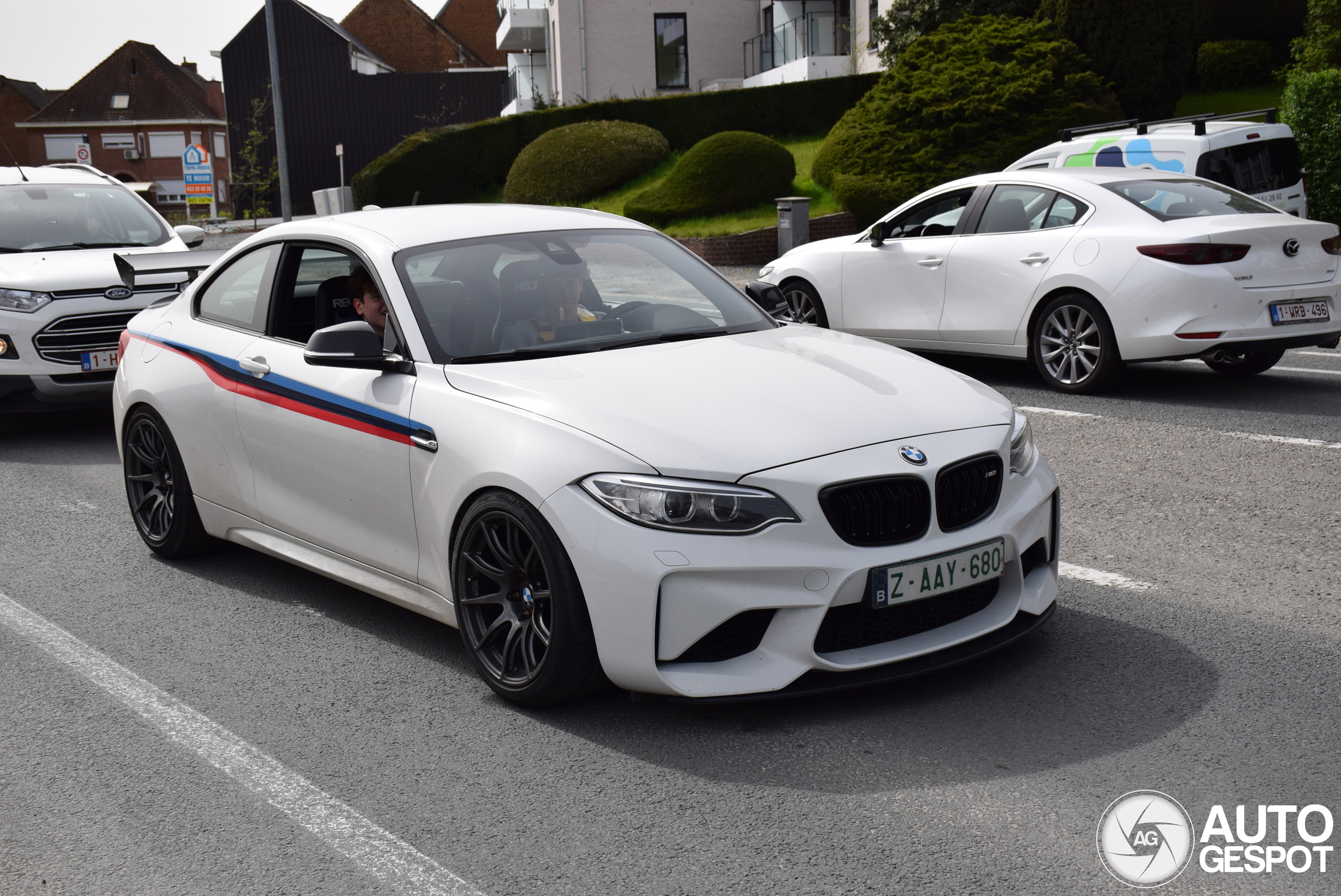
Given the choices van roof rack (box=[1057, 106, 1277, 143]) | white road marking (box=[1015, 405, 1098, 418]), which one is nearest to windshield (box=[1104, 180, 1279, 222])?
white road marking (box=[1015, 405, 1098, 418])

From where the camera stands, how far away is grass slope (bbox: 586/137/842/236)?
74.7 ft

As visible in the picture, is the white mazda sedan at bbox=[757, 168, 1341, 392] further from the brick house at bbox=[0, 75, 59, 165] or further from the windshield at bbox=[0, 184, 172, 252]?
the brick house at bbox=[0, 75, 59, 165]

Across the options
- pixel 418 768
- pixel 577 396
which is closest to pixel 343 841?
pixel 418 768

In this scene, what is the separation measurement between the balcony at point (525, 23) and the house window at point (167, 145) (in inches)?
1677

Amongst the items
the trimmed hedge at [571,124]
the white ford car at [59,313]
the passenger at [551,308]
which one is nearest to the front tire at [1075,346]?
the passenger at [551,308]

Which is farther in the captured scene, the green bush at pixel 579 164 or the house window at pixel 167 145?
the house window at pixel 167 145

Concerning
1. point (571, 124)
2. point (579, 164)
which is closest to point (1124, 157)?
point (579, 164)

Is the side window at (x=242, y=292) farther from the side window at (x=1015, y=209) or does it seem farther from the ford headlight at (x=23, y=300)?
the side window at (x=1015, y=209)

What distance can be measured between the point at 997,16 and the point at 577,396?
2332 cm

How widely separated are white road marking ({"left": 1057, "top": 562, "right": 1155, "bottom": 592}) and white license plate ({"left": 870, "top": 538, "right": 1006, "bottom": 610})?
1.22m

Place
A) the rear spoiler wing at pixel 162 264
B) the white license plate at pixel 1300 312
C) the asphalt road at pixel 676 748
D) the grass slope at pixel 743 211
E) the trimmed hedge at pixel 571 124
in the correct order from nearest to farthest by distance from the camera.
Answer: the asphalt road at pixel 676 748, the white license plate at pixel 1300 312, the rear spoiler wing at pixel 162 264, the grass slope at pixel 743 211, the trimmed hedge at pixel 571 124

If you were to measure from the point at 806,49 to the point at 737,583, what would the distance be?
37.1 metres

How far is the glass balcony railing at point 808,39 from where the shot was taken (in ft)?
126

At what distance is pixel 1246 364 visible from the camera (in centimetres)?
971
